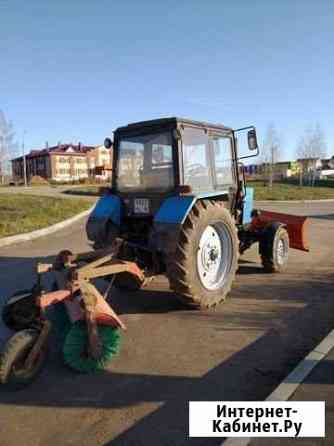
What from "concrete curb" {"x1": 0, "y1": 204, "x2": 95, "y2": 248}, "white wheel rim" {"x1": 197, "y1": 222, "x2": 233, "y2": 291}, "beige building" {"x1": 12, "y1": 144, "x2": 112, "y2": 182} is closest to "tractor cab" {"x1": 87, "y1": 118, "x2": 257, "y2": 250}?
"white wheel rim" {"x1": 197, "y1": 222, "x2": 233, "y2": 291}

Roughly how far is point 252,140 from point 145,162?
162cm

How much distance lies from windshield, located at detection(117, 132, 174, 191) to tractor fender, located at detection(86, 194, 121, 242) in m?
0.31

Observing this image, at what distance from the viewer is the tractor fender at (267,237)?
6.82 meters

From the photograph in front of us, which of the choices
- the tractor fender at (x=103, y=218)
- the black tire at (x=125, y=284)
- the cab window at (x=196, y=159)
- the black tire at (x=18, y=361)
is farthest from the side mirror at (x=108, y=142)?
the black tire at (x=18, y=361)

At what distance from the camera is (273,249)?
6797 millimetres

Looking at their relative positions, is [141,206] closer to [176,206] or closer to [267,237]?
[176,206]

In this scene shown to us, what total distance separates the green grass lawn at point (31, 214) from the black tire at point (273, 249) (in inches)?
277

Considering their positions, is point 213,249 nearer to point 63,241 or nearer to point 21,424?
point 21,424

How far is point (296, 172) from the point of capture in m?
52.8

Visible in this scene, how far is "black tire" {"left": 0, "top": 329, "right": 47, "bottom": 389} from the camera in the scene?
10.6 ft

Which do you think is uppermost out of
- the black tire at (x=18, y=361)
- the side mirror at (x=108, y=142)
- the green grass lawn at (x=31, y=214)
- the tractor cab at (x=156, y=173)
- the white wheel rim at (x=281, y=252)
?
the side mirror at (x=108, y=142)

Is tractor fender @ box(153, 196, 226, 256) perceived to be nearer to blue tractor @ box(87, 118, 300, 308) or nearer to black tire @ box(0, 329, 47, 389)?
blue tractor @ box(87, 118, 300, 308)

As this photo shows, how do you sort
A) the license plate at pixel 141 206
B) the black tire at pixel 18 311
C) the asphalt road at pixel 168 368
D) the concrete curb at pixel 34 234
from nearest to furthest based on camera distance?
the asphalt road at pixel 168 368 < the black tire at pixel 18 311 < the license plate at pixel 141 206 < the concrete curb at pixel 34 234

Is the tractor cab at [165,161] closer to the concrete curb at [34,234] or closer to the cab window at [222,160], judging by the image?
the cab window at [222,160]
